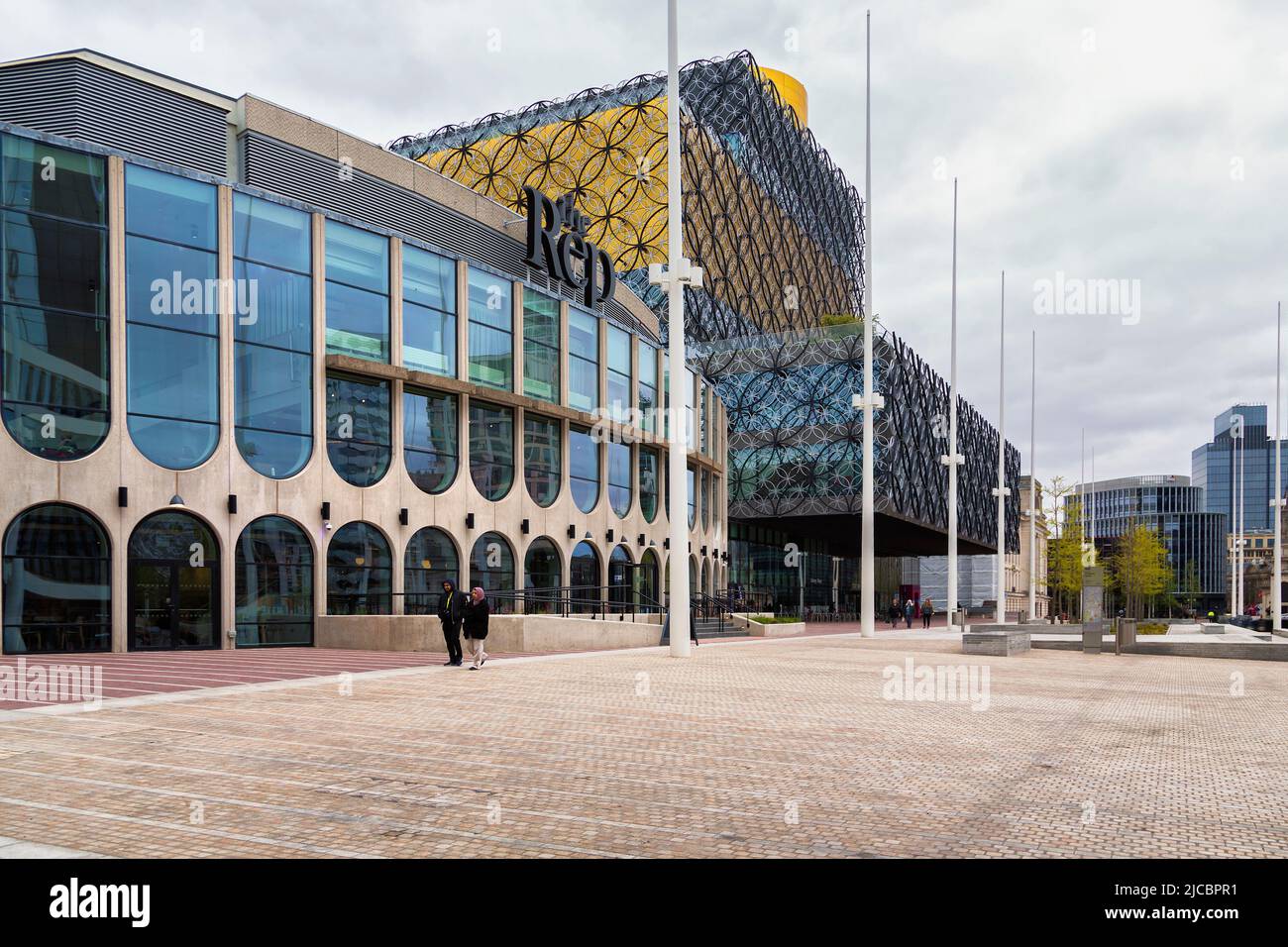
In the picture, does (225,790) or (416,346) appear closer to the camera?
(225,790)

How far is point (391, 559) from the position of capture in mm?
29578

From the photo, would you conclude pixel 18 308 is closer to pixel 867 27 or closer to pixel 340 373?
pixel 340 373

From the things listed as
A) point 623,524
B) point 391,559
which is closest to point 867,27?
point 623,524

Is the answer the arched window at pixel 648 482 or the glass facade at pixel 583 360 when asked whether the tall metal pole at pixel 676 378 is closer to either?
the glass facade at pixel 583 360

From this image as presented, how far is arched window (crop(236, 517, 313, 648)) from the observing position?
25.7 meters

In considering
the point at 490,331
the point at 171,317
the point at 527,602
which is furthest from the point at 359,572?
the point at 490,331

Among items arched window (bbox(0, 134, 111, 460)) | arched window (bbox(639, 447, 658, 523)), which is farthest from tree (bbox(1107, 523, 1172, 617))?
arched window (bbox(0, 134, 111, 460))

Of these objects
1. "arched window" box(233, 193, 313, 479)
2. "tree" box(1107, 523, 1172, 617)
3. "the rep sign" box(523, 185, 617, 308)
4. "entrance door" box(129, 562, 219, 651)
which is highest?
"the rep sign" box(523, 185, 617, 308)

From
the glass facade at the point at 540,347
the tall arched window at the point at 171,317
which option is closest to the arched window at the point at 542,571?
the glass facade at the point at 540,347

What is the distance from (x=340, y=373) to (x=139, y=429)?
6.15 m

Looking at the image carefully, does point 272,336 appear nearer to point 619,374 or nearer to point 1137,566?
point 619,374

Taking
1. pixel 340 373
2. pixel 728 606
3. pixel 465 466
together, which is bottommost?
pixel 728 606

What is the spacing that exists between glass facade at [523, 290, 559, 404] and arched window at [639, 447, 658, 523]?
6.88 metres

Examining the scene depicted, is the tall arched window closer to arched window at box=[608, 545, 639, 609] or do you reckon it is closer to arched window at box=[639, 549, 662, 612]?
arched window at box=[608, 545, 639, 609]
